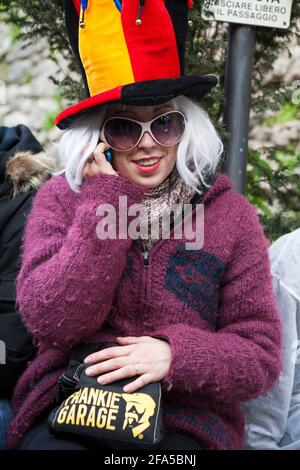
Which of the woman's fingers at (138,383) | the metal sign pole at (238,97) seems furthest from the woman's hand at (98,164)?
the metal sign pole at (238,97)

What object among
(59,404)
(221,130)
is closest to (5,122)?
(221,130)

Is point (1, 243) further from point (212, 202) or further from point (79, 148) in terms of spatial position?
point (212, 202)

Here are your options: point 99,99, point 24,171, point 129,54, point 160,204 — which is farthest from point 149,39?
point 24,171

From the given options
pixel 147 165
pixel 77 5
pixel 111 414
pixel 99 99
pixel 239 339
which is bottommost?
pixel 111 414

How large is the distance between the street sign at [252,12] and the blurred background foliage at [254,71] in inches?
3.2

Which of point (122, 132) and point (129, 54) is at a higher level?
point (129, 54)

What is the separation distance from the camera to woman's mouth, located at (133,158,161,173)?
218 cm

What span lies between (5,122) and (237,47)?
3620mm

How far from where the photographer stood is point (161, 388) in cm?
194

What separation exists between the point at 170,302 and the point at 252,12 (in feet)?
4.67

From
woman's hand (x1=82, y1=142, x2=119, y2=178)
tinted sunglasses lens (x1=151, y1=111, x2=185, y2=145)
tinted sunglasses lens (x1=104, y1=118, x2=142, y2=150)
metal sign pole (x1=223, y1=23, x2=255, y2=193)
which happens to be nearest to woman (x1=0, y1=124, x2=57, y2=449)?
woman's hand (x1=82, y1=142, x2=119, y2=178)

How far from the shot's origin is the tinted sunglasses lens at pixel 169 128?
216cm

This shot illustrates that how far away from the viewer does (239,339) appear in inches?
80.0

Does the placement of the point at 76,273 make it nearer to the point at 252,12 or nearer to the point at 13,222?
the point at 13,222
